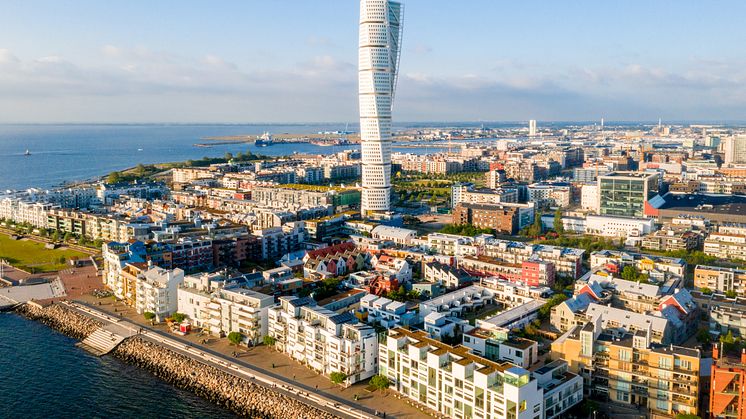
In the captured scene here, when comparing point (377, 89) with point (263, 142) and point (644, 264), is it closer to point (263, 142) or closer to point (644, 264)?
point (644, 264)

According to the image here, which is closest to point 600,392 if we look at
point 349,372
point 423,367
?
point 423,367

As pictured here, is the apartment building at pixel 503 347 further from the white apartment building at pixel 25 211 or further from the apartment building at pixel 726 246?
the white apartment building at pixel 25 211

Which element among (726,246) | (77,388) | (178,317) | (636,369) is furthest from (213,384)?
(726,246)

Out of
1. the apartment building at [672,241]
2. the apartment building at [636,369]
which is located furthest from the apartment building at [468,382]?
the apartment building at [672,241]

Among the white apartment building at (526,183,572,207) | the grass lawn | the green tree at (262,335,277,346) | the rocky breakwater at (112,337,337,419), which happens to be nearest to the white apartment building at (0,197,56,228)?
the grass lawn

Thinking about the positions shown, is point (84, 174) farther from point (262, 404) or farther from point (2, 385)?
point (262, 404)
